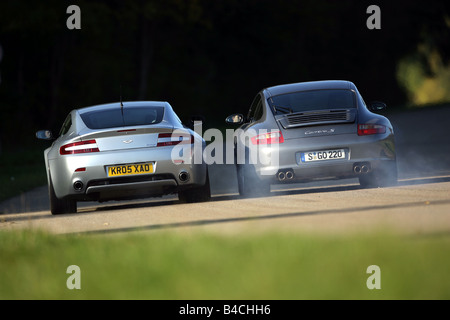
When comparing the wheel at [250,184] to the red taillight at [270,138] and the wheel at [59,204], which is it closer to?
the red taillight at [270,138]

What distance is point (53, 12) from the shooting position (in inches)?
1725

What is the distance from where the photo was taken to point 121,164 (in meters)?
12.4

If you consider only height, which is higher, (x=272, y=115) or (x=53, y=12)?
(x=53, y=12)

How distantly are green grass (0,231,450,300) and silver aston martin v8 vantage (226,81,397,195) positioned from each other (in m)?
3.87

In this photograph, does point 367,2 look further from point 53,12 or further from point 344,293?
point 344,293

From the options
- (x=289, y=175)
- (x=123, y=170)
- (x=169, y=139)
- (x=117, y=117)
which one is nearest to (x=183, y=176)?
(x=169, y=139)

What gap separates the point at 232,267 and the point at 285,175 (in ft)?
18.8

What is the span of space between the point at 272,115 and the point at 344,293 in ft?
24.2

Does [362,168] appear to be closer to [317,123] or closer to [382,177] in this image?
[382,177]

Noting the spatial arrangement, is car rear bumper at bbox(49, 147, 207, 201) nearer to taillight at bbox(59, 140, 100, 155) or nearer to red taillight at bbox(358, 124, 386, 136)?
taillight at bbox(59, 140, 100, 155)

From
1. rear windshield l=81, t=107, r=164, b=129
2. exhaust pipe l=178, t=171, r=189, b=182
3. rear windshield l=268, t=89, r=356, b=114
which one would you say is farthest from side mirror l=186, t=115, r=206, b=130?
exhaust pipe l=178, t=171, r=189, b=182

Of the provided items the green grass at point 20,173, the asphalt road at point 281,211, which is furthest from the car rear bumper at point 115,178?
the green grass at point 20,173

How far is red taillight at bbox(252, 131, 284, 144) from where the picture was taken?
12820mm
